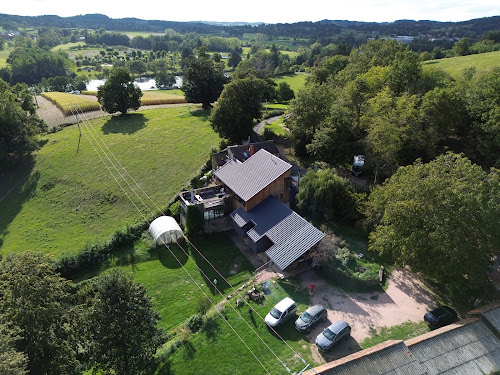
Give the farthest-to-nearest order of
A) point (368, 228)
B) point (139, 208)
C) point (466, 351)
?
point (139, 208) < point (368, 228) < point (466, 351)

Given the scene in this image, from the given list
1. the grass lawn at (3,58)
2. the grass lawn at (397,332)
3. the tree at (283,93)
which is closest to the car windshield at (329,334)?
the grass lawn at (397,332)

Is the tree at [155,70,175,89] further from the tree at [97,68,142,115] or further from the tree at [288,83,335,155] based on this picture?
the tree at [288,83,335,155]

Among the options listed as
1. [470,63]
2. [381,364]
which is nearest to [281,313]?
[381,364]

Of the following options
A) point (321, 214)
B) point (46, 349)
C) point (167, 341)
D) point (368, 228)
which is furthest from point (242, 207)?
point (46, 349)

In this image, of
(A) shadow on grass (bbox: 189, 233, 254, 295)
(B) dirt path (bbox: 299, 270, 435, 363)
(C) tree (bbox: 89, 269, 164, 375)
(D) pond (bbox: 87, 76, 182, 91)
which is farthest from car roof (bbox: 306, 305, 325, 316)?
(D) pond (bbox: 87, 76, 182, 91)

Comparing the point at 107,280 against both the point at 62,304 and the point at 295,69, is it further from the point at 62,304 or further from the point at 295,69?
the point at 295,69

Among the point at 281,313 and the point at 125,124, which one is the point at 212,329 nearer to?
the point at 281,313

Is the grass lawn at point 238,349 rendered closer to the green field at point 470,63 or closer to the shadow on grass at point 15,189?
the shadow on grass at point 15,189
